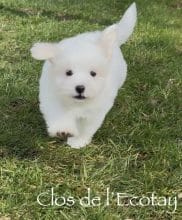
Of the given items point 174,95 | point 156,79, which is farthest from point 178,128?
point 156,79

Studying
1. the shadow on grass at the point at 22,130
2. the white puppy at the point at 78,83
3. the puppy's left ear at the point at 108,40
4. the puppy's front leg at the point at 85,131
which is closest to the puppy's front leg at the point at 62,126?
the white puppy at the point at 78,83

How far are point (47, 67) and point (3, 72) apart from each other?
5.35ft

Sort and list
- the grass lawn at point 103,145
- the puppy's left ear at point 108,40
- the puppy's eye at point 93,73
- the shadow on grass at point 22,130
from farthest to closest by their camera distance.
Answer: the shadow on grass at point 22,130, the puppy's left ear at point 108,40, the puppy's eye at point 93,73, the grass lawn at point 103,145

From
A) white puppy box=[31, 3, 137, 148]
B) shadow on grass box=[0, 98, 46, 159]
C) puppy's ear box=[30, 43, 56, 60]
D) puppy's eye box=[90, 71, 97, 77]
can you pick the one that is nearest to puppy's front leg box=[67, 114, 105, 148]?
white puppy box=[31, 3, 137, 148]

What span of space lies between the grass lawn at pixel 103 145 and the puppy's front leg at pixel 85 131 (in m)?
0.06

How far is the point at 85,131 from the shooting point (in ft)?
15.4

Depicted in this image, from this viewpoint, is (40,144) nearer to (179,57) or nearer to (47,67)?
(47,67)

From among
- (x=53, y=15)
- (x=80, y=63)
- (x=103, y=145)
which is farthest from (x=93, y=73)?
(x=53, y=15)

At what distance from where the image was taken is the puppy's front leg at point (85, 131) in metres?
4.60

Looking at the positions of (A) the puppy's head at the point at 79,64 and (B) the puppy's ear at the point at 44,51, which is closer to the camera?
(A) the puppy's head at the point at 79,64

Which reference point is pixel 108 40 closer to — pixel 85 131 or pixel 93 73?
pixel 93 73

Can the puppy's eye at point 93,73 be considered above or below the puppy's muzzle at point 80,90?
above

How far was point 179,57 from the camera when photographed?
7121mm

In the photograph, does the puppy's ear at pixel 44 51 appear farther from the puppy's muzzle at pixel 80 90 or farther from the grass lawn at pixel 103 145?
the grass lawn at pixel 103 145
